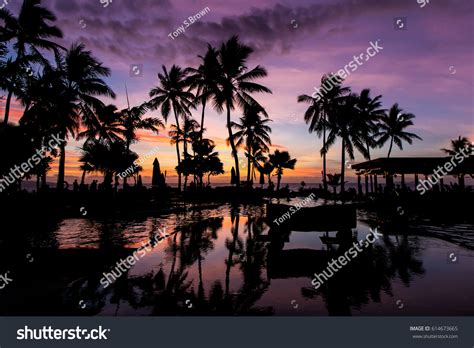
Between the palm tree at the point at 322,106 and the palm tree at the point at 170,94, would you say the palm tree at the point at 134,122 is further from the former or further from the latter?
the palm tree at the point at 322,106

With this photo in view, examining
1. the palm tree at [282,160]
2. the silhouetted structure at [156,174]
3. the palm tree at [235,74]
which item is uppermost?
the palm tree at [235,74]

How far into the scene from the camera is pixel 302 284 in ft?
17.1

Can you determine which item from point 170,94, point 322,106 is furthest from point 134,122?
point 322,106

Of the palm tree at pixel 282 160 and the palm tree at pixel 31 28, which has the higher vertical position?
the palm tree at pixel 31 28

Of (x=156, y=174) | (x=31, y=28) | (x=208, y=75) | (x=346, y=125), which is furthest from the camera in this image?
(x=156, y=174)

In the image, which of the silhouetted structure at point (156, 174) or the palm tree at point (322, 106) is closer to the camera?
the palm tree at point (322, 106)

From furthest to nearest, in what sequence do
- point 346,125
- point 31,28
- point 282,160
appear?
point 282,160 < point 346,125 < point 31,28

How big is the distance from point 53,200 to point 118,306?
1719cm

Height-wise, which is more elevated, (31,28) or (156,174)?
(31,28)

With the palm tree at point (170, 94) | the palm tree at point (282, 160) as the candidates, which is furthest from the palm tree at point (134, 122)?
the palm tree at point (282, 160)

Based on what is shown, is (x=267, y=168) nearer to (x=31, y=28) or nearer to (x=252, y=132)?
(x=252, y=132)

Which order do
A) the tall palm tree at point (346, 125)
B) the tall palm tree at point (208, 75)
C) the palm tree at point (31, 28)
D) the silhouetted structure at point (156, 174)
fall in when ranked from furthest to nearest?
the silhouetted structure at point (156, 174) < the tall palm tree at point (346, 125) < the tall palm tree at point (208, 75) < the palm tree at point (31, 28)
